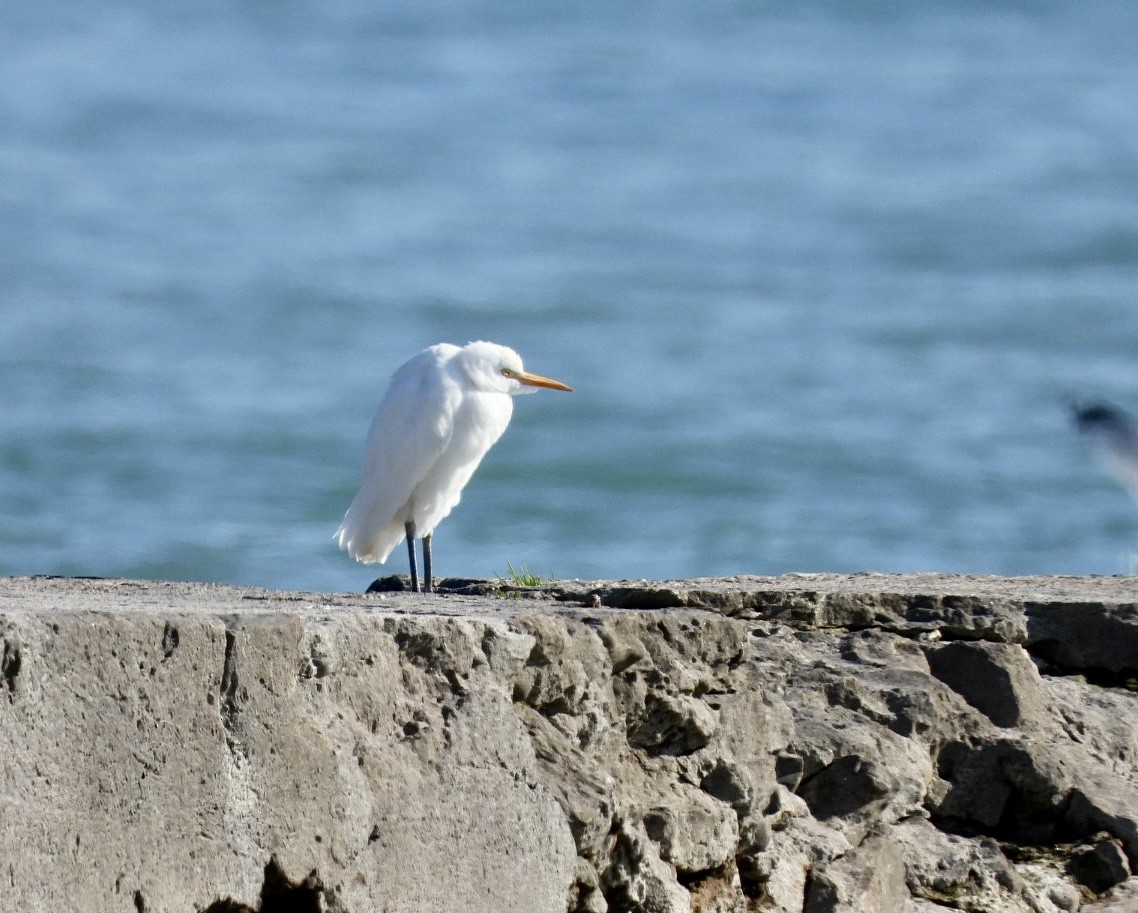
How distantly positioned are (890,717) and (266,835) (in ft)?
7.68

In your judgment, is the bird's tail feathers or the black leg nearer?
the black leg

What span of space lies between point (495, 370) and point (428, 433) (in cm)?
39

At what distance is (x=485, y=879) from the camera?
3859mm

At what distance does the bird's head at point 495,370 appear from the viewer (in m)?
7.41

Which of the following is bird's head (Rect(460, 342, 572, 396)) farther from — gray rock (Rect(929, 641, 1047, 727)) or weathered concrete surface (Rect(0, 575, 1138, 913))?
gray rock (Rect(929, 641, 1047, 727))

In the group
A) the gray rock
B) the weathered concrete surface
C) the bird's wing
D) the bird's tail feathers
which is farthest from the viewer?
the bird's tail feathers

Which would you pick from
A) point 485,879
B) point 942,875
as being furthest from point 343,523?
point 485,879

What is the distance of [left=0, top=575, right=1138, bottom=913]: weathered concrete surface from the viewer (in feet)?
10.7

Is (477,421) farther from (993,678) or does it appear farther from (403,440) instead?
(993,678)

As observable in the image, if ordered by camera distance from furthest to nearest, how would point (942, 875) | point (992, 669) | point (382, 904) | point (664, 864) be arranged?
point (992, 669)
point (942, 875)
point (664, 864)
point (382, 904)

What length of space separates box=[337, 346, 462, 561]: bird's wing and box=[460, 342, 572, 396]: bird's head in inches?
3.7

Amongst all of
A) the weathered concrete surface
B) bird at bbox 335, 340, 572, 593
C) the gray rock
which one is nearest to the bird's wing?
bird at bbox 335, 340, 572, 593

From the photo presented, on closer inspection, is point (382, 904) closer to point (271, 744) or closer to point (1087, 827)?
point (271, 744)

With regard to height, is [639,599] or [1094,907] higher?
[639,599]
